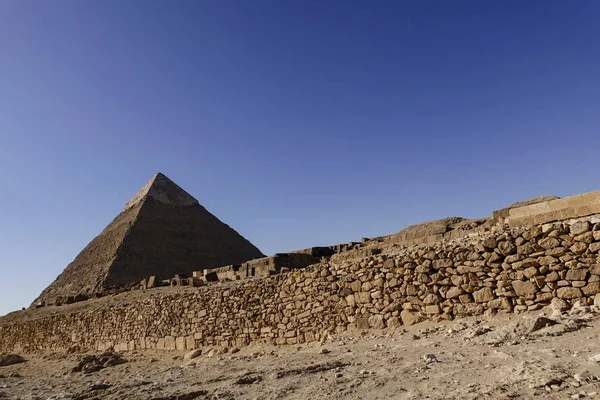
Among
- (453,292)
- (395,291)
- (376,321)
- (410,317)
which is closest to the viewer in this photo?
(453,292)

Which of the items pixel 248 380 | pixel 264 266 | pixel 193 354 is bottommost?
pixel 193 354

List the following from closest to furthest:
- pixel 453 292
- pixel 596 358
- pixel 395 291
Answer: pixel 596 358 < pixel 453 292 < pixel 395 291

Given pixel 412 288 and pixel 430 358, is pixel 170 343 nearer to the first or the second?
pixel 412 288

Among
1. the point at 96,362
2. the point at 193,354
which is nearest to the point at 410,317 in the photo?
the point at 193,354

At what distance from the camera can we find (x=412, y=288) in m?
7.60

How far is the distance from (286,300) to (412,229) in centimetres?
822

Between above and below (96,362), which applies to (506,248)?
above

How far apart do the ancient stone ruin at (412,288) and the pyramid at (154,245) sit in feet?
116

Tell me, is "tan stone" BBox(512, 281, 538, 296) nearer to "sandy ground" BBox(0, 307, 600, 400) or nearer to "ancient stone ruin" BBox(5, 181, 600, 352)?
"ancient stone ruin" BBox(5, 181, 600, 352)

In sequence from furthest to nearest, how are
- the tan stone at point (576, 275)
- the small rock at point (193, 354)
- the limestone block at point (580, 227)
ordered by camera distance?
1. the small rock at point (193, 354)
2. the limestone block at point (580, 227)
3. the tan stone at point (576, 275)

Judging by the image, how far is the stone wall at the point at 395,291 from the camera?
19.9 ft

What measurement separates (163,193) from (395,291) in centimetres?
5720

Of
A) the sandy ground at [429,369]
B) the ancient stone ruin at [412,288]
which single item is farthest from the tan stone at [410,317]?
the sandy ground at [429,369]

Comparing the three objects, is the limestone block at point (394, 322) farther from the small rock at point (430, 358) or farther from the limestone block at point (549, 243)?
the limestone block at point (549, 243)
